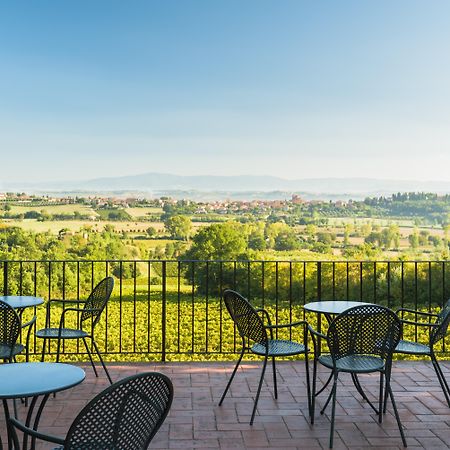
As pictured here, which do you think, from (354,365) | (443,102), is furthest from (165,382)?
(443,102)

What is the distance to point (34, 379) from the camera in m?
2.56

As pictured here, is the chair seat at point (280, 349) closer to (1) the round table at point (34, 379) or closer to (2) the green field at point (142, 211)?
(1) the round table at point (34, 379)

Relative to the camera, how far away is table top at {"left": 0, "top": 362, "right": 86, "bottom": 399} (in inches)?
94.4

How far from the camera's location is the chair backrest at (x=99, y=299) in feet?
16.3

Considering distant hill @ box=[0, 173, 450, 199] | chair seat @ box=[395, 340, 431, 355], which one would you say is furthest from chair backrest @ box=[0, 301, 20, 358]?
distant hill @ box=[0, 173, 450, 199]

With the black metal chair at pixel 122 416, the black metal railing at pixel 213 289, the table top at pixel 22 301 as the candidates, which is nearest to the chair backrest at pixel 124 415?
the black metal chair at pixel 122 416

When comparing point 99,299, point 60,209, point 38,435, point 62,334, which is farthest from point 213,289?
point 38,435

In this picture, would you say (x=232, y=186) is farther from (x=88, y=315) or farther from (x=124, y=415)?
(x=124, y=415)

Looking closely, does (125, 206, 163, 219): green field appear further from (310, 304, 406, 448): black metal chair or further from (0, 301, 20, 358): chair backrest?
(310, 304, 406, 448): black metal chair

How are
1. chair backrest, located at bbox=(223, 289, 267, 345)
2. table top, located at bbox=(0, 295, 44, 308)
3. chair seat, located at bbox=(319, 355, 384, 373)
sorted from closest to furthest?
chair seat, located at bbox=(319, 355, 384, 373)
chair backrest, located at bbox=(223, 289, 267, 345)
table top, located at bbox=(0, 295, 44, 308)

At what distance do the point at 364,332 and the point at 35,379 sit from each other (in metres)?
2.04

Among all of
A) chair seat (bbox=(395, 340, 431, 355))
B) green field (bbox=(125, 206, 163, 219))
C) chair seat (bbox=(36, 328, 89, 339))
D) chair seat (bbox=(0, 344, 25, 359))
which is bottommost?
chair seat (bbox=(36, 328, 89, 339))

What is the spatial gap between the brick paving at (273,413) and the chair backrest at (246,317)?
0.56 m

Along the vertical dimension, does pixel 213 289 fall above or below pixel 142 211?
below
